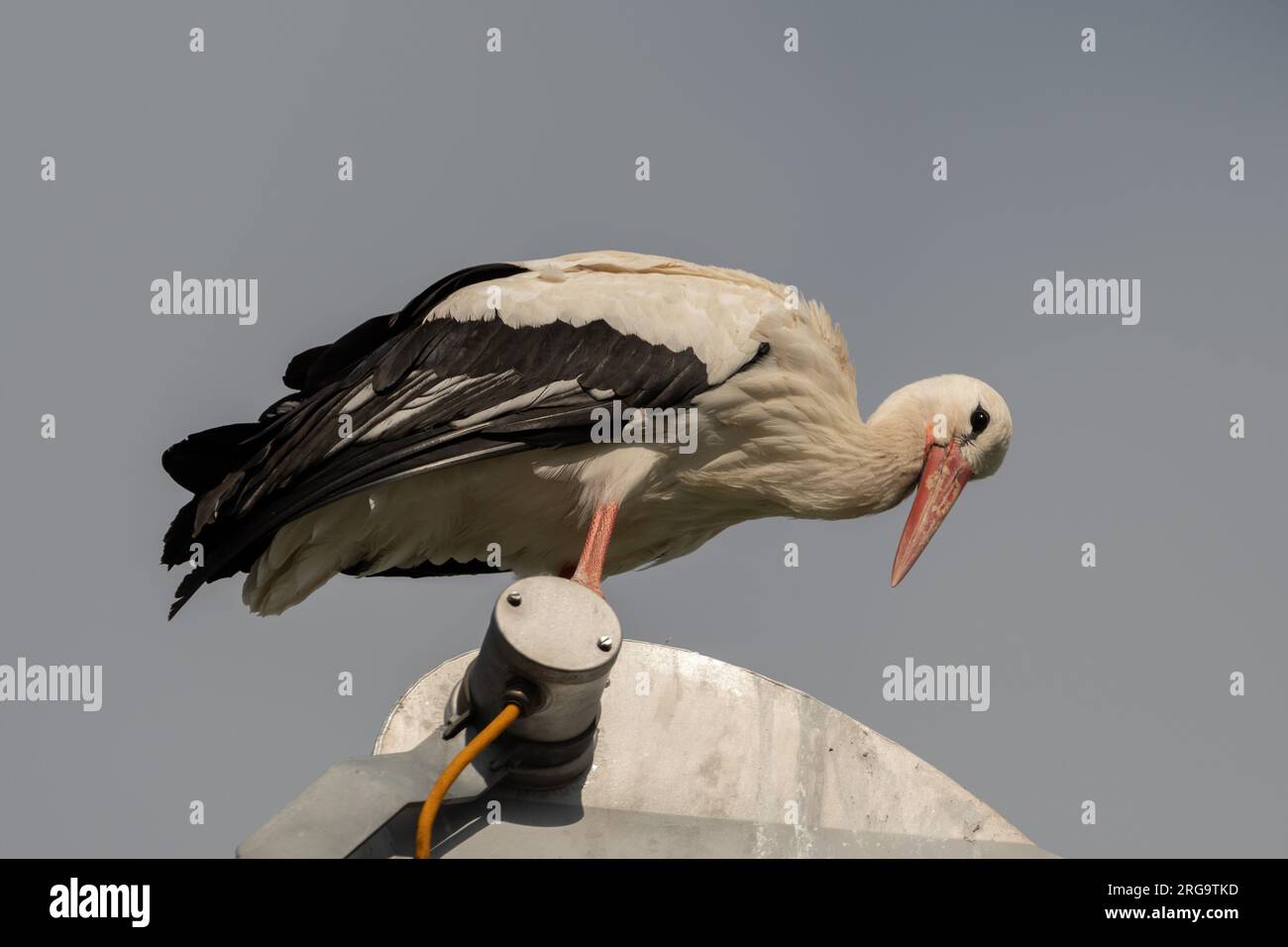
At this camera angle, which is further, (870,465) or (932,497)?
(932,497)

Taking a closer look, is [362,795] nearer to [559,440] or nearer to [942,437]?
[559,440]

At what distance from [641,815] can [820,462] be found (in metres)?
2.13

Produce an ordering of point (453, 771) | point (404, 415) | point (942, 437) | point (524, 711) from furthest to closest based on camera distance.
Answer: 1. point (942, 437)
2. point (404, 415)
3. point (524, 711)
4. point (453, 771)

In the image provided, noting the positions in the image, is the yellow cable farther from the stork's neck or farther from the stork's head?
the stork's head

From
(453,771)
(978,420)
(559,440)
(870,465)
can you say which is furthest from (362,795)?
(978,420)

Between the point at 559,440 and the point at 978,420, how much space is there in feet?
6.77

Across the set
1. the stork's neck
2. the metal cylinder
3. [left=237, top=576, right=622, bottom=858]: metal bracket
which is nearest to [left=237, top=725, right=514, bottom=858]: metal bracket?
[left=237, top=576, right=622, bottom=858]: metal bracket

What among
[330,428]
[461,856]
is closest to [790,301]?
[330,428]

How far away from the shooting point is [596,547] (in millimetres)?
6777

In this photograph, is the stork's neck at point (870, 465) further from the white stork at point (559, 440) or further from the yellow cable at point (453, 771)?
the yellow cable at point (453, 771)

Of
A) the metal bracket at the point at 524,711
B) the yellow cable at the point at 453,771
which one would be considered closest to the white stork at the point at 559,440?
the metal bracket at the point at 524,711

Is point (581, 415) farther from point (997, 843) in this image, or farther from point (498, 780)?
point (997, 843)

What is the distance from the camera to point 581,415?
Answer: 677 cm
